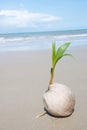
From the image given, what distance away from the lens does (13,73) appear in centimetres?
513

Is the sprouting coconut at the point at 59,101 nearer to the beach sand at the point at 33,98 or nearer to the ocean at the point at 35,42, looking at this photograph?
the beach sand at the point at 33,98

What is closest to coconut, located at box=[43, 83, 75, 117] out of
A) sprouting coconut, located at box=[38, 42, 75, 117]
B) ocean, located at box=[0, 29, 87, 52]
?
sprouting coconut, located at box=[38, 42, 75, 117]

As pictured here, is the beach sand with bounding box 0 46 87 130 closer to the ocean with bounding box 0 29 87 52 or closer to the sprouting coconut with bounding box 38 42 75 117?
the sprouting coconut with bounding box 38 42 75 117

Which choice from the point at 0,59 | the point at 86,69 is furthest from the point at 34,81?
the point at 0,59

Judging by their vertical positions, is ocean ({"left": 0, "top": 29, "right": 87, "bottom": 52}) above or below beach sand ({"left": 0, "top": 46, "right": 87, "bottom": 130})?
below

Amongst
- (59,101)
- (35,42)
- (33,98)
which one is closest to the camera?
(59,101)

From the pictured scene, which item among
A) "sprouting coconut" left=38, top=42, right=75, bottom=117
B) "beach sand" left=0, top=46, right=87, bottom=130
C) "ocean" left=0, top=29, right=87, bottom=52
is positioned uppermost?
"sprouting coconut" left=38, top=42, right=75, bottom=117

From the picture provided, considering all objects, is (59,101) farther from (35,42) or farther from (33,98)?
(35,42)

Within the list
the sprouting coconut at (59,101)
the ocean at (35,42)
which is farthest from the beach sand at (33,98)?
the ocean at (35,42)

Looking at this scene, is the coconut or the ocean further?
the ocean

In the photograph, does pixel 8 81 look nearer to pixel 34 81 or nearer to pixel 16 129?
pixel 34 81

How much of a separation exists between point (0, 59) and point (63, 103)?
5.15 meters

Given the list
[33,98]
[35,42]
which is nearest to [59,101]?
[33,98]

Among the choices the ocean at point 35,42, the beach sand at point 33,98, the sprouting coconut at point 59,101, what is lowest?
the ocean at point 35,42
